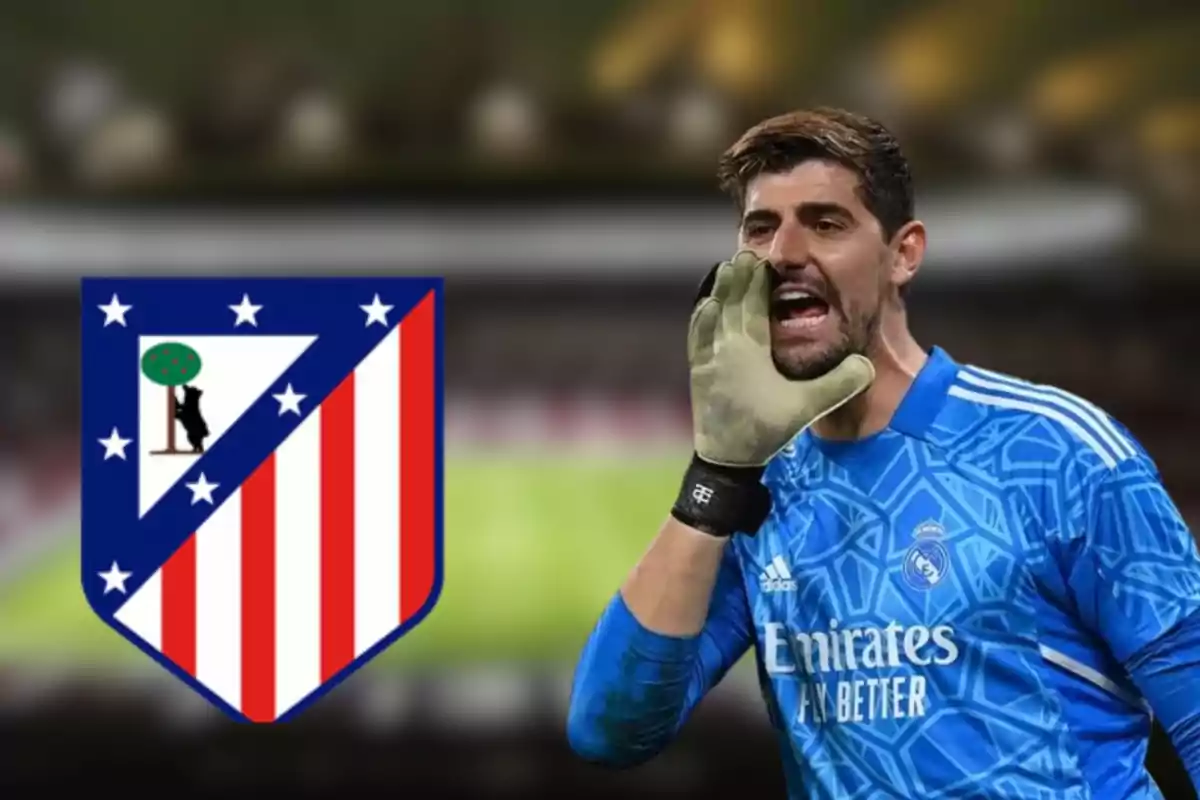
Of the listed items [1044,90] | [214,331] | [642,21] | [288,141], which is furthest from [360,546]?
[1044,90]

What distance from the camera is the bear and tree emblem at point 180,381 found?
2402mm

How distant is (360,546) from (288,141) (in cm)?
86

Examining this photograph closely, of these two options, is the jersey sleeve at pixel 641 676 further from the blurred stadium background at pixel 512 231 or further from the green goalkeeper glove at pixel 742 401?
the blurred stadium background at pixel 512 231

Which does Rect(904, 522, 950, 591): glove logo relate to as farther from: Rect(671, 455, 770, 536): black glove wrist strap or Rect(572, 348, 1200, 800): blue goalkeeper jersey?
Rect(671, 455, 770, 536): black glove wrist strap

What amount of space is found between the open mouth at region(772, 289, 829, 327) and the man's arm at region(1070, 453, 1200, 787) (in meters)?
0.29

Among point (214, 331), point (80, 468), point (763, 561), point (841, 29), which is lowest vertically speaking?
point (763, 561)

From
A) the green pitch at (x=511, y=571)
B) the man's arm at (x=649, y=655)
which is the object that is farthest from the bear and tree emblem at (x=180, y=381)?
the man's arm at (x=649, y=655)

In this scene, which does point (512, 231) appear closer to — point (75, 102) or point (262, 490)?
point (262, 490)

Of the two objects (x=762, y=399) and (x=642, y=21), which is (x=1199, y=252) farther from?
(x=762, y=399)

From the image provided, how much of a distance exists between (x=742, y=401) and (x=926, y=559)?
21 cm

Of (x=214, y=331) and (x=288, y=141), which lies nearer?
(x=214, y=331)

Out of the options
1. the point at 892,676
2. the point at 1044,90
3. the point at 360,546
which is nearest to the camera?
the point at 892,676

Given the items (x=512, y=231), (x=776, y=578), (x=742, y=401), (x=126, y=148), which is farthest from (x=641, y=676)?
(x=126, y=148)

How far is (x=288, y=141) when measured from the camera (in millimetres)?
2723
